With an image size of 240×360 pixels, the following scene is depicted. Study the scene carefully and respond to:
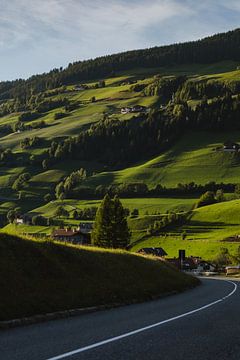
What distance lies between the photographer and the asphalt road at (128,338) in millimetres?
12138

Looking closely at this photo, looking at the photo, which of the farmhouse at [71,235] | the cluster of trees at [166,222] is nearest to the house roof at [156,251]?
the farmhouse at [71,235]

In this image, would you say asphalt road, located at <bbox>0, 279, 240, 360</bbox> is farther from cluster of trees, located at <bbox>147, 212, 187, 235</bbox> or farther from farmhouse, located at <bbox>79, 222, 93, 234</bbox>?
farmhouse, located at <bbox>79, 222, 93, 234</bbox>

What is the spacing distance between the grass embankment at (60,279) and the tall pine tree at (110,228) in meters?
80.5

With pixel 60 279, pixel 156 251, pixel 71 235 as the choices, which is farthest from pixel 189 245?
pixel 60 279

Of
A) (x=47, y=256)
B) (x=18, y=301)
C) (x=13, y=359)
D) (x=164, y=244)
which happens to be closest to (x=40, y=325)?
(x=18, y=301)

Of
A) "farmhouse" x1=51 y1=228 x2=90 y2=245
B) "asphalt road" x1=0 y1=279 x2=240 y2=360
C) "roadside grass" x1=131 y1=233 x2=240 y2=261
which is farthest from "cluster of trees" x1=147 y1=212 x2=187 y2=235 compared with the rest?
"asphalt road" x1=0 y1=279 x2=240 y2=360

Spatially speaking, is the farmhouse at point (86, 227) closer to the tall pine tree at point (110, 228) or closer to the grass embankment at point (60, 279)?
the tall pine tree at point (110, 228)

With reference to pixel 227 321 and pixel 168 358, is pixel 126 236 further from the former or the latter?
pixel 168 358

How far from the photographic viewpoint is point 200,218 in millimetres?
177375

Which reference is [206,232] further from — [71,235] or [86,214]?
[86,214]

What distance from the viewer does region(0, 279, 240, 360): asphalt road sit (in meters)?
12.1

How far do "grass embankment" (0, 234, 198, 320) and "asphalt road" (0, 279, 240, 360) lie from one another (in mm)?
1379

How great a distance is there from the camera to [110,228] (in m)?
116

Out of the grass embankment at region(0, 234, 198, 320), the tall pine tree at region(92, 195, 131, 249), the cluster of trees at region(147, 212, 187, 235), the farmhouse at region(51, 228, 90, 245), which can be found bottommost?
the farmhouse at region(51, 228, 90, 245)
